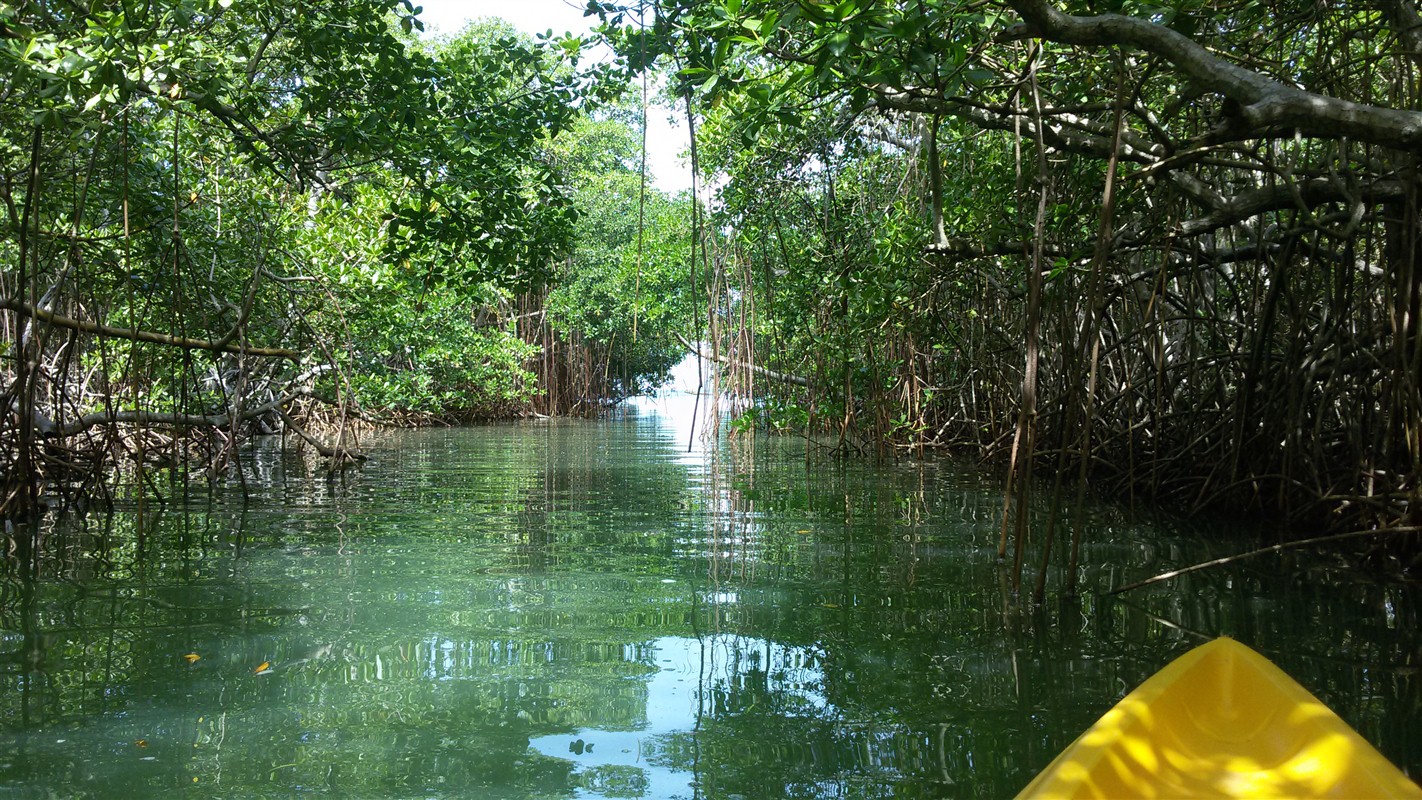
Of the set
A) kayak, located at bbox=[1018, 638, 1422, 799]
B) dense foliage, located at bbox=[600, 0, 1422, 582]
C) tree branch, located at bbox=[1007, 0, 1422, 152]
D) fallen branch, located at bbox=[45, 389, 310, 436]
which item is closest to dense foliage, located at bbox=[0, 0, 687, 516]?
fallen branch, located at bbox=[45, 389, 310, 436]

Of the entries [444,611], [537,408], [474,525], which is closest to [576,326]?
[537,408]

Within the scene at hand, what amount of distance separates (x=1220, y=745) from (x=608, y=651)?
5.34 feet

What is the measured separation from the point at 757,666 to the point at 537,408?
64.4 ft

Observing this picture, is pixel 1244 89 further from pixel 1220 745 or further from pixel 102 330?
pixel 102 330

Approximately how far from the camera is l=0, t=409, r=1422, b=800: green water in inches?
83.7

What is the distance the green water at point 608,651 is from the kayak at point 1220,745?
1.04 ft

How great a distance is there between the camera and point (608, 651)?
2.95 m

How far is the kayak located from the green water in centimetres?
32

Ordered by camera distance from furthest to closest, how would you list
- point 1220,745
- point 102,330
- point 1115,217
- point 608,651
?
point 1115,217 < point 102,330 < point 608,651 < point 1220,745

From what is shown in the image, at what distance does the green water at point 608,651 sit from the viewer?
6.98 feet

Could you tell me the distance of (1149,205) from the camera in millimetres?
6062

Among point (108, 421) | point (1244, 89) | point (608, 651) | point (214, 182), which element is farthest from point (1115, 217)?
point (214, 182)

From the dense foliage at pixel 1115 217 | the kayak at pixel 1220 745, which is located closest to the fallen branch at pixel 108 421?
the dense foliage at pixel 1115 217

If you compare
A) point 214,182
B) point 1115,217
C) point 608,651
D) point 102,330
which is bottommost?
point 608,651
